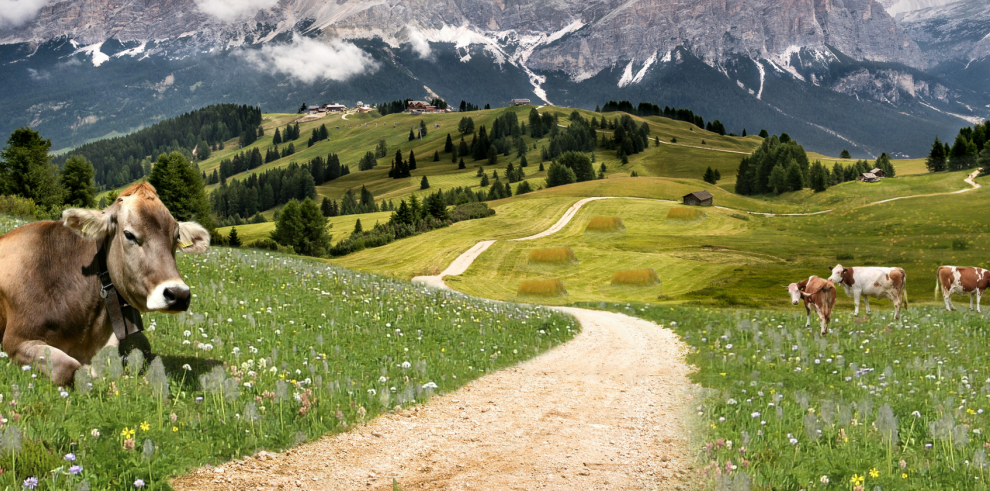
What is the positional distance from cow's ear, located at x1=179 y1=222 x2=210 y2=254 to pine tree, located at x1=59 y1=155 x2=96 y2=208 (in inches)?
3755

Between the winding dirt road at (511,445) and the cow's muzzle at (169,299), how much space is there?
85.5 inches

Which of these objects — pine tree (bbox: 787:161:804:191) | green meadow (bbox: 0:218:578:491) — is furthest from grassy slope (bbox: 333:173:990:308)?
green meadow (bbox: 0:218:578:491)

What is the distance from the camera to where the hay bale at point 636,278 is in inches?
2918

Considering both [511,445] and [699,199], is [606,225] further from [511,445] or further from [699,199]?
[511,445]

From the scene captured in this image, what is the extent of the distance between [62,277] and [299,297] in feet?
41.5

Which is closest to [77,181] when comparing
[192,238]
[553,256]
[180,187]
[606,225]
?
[180,187]

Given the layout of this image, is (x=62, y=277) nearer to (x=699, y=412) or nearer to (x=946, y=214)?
(x=699, y=412)

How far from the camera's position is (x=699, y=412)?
13352 millimetres

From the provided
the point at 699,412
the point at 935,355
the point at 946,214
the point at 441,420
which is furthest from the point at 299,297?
→ the point at 946,214

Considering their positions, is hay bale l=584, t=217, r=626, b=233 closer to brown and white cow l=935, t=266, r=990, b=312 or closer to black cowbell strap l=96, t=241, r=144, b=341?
brown and white cow l=935, t=266, r=990, b=312

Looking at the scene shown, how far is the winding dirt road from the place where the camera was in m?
8.78

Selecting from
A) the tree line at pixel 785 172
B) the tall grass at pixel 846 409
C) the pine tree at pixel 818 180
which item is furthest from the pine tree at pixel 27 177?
the tree line at pixel 785 172

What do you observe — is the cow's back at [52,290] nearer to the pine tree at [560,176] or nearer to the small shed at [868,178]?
the pine tree at [560,176]

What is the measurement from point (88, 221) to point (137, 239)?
704 mm
